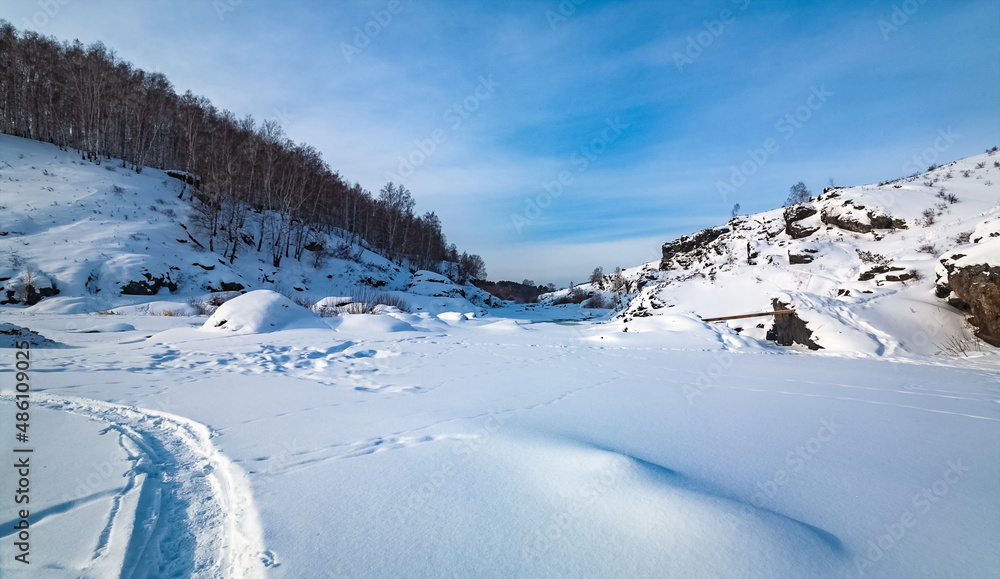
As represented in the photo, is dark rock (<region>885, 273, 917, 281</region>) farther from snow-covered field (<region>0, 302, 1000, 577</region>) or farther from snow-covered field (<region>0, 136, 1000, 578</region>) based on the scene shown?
snow-covered field (<region>0, 302, 1000, 577</region>)

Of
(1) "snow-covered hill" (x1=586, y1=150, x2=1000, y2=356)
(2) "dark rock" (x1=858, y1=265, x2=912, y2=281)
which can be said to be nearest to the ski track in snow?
(1) "snow-covered hill" (x1=586, y1=150, x2=1000, y2=356)

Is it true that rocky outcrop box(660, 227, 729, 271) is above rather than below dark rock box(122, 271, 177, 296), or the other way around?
above

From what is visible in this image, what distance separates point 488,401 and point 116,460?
9.48 ft

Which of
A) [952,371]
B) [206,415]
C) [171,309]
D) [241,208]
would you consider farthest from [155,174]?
[952,371]

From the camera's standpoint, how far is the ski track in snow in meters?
1.53

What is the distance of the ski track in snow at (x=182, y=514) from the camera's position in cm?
153

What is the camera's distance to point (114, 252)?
661 inches

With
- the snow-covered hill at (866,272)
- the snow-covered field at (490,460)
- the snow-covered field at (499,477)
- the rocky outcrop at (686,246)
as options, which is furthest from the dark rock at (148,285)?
the rocky outcrop at (686,246)

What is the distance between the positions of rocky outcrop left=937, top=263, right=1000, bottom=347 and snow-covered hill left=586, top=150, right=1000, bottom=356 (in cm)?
3

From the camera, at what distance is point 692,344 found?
9.39 meters

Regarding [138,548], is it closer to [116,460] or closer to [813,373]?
[116,460]

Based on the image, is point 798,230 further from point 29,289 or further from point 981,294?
point 29,289

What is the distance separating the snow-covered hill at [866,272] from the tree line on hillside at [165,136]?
26452 mm

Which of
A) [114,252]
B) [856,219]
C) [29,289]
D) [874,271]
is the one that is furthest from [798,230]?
[114,252]
